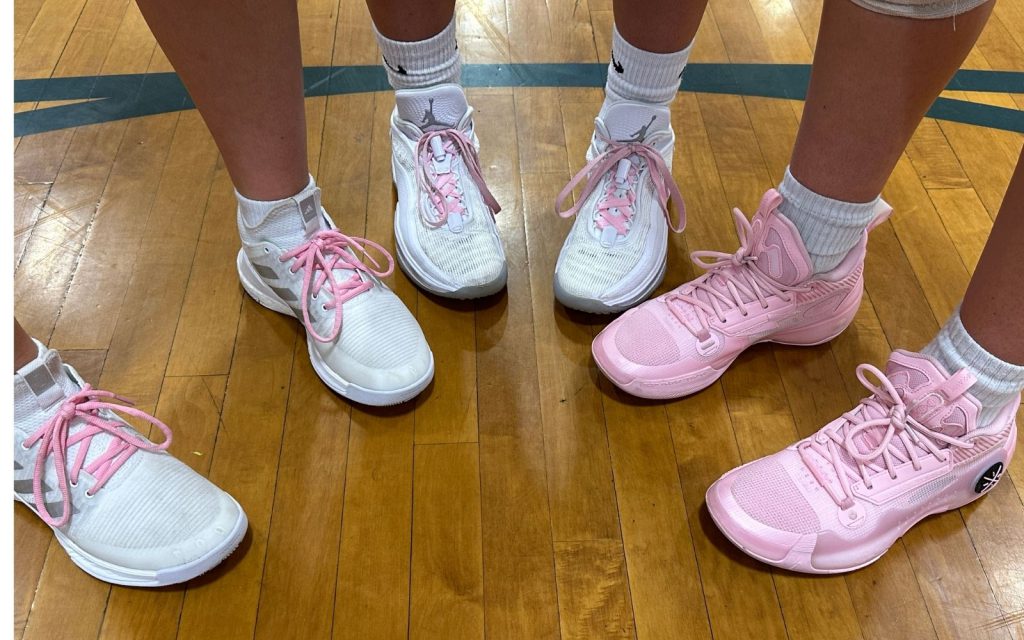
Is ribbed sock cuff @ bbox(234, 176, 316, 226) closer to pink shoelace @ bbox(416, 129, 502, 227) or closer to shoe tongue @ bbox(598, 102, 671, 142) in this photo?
pink shoelace @ bbox(416, 129, 502, 227)

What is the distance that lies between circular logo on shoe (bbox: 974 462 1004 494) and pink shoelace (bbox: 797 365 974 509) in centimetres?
6

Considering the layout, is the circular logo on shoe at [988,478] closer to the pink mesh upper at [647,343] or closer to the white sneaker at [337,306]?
the pink mesh upper at [647,343]

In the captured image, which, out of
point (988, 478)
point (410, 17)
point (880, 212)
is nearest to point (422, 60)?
point (410, 17)

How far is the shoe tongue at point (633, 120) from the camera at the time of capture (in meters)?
1.09

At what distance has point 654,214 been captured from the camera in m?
1.13

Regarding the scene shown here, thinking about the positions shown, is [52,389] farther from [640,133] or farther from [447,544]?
[640,133]

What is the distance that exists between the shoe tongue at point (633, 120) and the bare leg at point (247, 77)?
1.41 feet

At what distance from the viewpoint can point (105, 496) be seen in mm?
823

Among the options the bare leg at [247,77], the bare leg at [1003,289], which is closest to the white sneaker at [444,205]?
the bare leg at [247,77]

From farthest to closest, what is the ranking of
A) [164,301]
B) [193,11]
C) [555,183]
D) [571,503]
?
[555,183] → [164,301] → [571,503] → [193,11]

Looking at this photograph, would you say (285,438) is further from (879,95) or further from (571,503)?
(879,95)

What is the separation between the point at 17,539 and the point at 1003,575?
3.50 ft

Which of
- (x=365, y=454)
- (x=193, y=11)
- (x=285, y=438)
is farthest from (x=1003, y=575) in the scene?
(x=193, y=11)

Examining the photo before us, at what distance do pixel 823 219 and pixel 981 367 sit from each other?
0.23 metres
